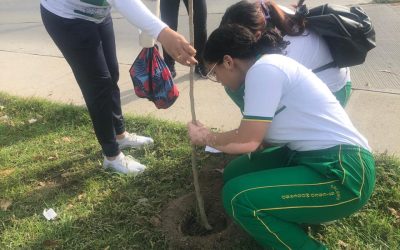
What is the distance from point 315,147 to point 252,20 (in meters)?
0.65

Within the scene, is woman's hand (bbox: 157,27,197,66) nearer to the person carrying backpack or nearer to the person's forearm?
the person's forearm

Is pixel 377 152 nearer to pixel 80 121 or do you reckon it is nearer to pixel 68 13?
pixel 68 13

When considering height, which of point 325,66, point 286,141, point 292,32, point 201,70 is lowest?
point 201,70

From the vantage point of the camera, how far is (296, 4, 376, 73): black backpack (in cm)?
225

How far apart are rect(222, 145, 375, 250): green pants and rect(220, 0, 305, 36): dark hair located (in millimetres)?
654

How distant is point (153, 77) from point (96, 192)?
0.88m

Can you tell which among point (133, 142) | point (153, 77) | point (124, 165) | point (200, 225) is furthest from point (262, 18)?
point (133, 142)

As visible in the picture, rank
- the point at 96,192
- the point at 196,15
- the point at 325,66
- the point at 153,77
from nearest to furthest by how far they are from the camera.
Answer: the point at 325,66, the point at 153,77, the point at 96,192, the point at 196,15

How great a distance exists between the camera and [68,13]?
242 cm

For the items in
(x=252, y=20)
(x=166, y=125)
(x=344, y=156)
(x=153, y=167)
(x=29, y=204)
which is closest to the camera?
(x=344, y=156)

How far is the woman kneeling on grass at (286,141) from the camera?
182 centimetres

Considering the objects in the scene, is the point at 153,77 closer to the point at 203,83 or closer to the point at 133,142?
the point at 133,142

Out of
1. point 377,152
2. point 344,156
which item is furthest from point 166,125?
point 344,156

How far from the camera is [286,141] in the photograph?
1.98 m
